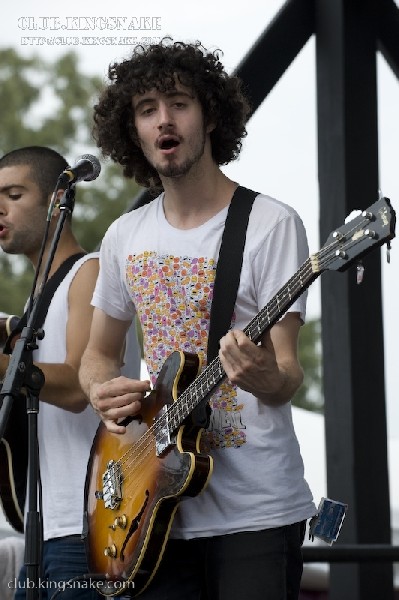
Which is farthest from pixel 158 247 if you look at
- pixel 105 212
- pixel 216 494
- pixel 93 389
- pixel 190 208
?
pixel 105 212

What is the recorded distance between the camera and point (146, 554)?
2.63m

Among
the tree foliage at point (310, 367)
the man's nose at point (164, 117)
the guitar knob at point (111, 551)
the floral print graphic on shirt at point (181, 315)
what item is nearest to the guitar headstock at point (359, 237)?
the floral print graphic on shirt at point (181, 315)

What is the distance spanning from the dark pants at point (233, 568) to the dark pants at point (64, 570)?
1.39ft

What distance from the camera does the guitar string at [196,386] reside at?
235cm

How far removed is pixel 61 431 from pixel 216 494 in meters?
0.80

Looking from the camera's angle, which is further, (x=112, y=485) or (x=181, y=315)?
Result: (x=112, y=485)

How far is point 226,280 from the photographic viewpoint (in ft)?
8.72

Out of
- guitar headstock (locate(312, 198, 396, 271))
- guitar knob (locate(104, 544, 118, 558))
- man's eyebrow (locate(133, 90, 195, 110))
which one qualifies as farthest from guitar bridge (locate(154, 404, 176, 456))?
man's eyebrow (locate(133, 90, 195, 110))

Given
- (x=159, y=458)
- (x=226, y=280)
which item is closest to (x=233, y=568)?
(x=159, y=458)

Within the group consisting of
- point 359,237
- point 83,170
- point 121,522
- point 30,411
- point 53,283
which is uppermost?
point 83,170

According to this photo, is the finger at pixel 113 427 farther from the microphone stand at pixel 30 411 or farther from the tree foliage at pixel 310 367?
the tree foliage at pixel 310 367

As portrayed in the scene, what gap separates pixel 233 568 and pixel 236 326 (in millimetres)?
547

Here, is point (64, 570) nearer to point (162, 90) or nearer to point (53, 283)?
point (53, 283)

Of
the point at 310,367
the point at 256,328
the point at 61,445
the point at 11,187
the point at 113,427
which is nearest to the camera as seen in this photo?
the point at 256,328
